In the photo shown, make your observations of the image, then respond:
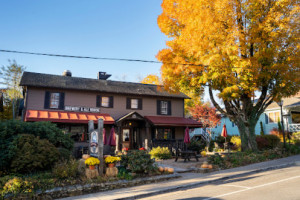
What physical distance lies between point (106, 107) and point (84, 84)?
9.53ft

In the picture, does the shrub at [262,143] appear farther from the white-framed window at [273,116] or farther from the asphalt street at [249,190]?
the white-framed window at [273,116]

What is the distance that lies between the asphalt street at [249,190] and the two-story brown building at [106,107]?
371 inches

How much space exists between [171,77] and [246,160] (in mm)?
6741

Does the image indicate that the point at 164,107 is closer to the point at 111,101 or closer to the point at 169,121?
the point at 169,121

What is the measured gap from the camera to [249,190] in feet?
24.7

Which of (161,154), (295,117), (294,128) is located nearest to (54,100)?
(161,154)

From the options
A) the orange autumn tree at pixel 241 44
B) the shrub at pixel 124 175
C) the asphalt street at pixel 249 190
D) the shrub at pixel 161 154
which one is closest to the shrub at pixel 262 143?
the orange autumn tree at pixel 241 44

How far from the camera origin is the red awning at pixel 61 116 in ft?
54.0

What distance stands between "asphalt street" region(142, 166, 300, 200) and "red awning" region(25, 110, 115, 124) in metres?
11.7

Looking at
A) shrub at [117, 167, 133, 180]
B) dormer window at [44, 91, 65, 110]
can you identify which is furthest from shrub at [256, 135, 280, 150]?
dormer window at [44, 91, 65, 110]

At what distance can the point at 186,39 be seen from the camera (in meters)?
13.7

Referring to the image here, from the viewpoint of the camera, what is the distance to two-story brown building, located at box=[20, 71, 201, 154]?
1811 cm

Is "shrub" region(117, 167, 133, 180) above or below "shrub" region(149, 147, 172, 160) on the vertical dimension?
below

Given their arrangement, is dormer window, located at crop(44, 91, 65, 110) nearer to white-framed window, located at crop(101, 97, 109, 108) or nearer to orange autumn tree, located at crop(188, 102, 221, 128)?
white-framed window, located at crop(101, 97, 109, 108)
